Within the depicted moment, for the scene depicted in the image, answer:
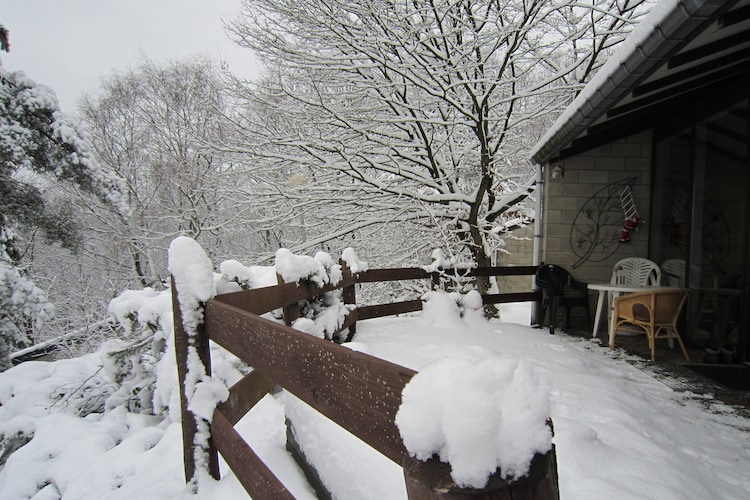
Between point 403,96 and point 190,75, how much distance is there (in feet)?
36.0

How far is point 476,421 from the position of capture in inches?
20.4

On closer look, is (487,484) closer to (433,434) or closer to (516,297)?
(433,434)

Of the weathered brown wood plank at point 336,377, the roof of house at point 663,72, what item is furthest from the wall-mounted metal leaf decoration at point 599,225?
the weathered brown wood plank at point 336,377

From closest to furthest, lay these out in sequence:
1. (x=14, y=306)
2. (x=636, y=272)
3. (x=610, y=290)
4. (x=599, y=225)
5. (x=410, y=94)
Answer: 1. (x=610, y=290)
2. (x=636, y=272)
3. (x=599, y=225)
4. (x=14, y=306)
5. (x=410, y=94)

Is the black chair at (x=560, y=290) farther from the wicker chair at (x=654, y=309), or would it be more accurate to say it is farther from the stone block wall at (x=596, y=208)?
the wicker chair at (x=654, y=309)

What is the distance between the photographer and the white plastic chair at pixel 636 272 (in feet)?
15.5

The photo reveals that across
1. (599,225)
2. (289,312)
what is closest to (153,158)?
(289,312)

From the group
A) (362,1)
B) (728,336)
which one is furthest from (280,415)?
(362,1)

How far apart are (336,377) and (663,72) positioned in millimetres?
3978

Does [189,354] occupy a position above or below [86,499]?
above

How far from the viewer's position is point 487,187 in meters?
6.75

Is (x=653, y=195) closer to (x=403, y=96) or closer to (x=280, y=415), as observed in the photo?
(x=403, y=96)

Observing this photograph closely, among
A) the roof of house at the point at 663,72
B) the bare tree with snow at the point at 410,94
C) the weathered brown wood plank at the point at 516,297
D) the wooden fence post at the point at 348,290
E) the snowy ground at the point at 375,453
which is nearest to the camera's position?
the snowy ground at the point at 375,453

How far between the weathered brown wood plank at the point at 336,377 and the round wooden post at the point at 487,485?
65 mm
